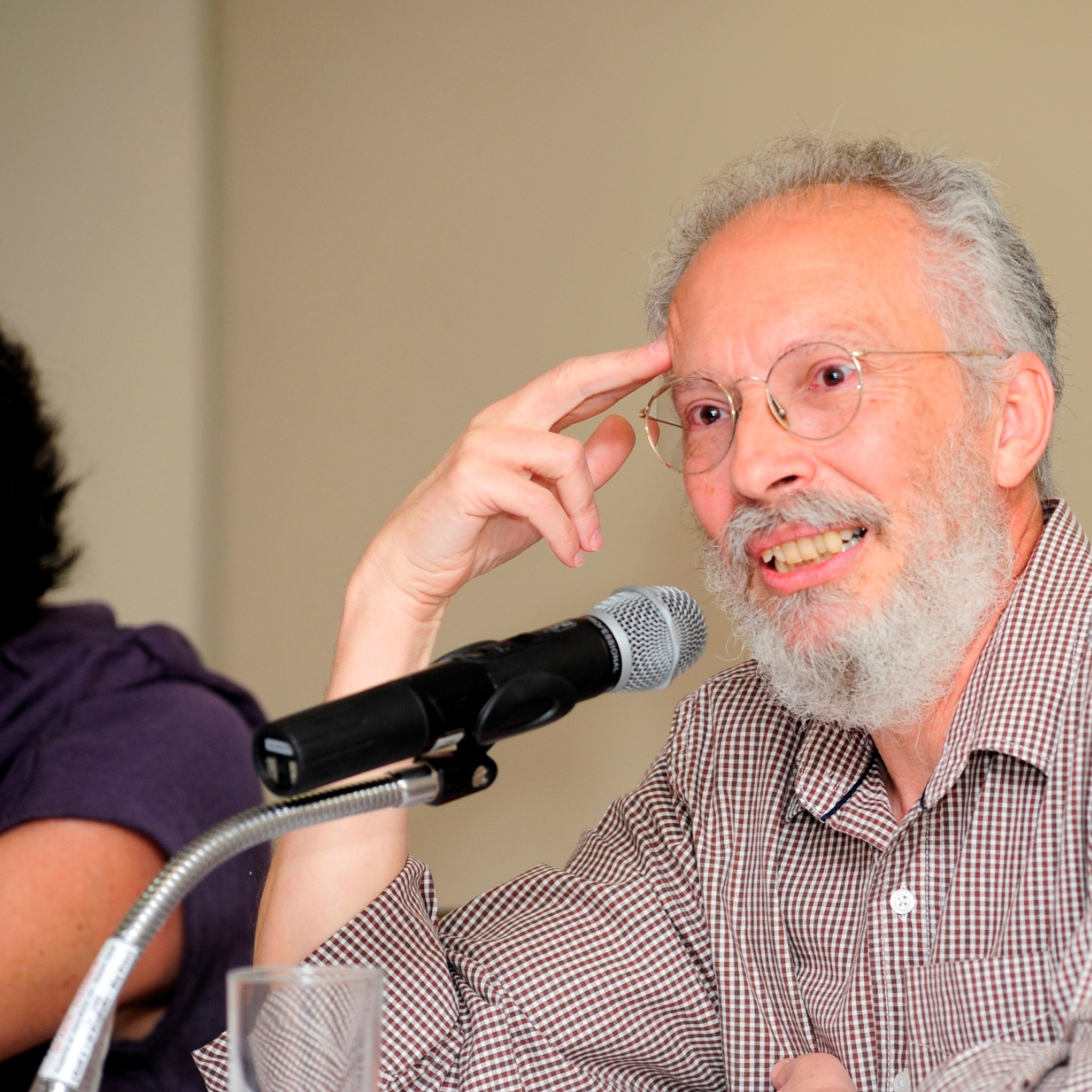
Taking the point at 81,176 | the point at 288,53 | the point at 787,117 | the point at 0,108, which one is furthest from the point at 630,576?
the point at 0,108

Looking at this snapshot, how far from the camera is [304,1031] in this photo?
0.89 m

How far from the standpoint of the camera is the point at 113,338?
9.32ft

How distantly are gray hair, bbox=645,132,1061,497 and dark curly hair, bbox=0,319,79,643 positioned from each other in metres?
1.20

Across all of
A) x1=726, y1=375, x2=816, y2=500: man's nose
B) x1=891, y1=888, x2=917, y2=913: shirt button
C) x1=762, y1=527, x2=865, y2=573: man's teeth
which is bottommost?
x1=891, y1=888, x2=917, y2=913: shirt button

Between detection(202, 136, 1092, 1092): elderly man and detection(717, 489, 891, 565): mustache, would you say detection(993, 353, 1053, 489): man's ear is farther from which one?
detection(717, 489, 891, 565): mustache

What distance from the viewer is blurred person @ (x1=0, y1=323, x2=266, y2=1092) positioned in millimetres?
1815

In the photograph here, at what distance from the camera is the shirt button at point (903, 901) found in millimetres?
1368

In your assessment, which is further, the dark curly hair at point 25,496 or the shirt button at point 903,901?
the dark curly hair at point 25,496

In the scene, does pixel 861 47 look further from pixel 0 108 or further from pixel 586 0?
pixel 0 108

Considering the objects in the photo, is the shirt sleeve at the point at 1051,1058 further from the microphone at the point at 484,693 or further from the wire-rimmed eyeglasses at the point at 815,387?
the wire-rimmed eyeglasses at the point at 815,387

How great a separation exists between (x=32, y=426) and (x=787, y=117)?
138cm

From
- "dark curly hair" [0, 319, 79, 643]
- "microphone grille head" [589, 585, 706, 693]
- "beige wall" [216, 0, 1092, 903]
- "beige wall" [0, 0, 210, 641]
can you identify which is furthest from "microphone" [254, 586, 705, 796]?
"beige wall" [0, 0, 210, 641]

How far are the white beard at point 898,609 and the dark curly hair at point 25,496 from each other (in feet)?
4.33

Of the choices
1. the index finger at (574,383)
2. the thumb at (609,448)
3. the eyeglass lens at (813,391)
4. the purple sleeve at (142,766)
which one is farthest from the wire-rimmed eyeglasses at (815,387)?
the purple sleeve at (142,766)
